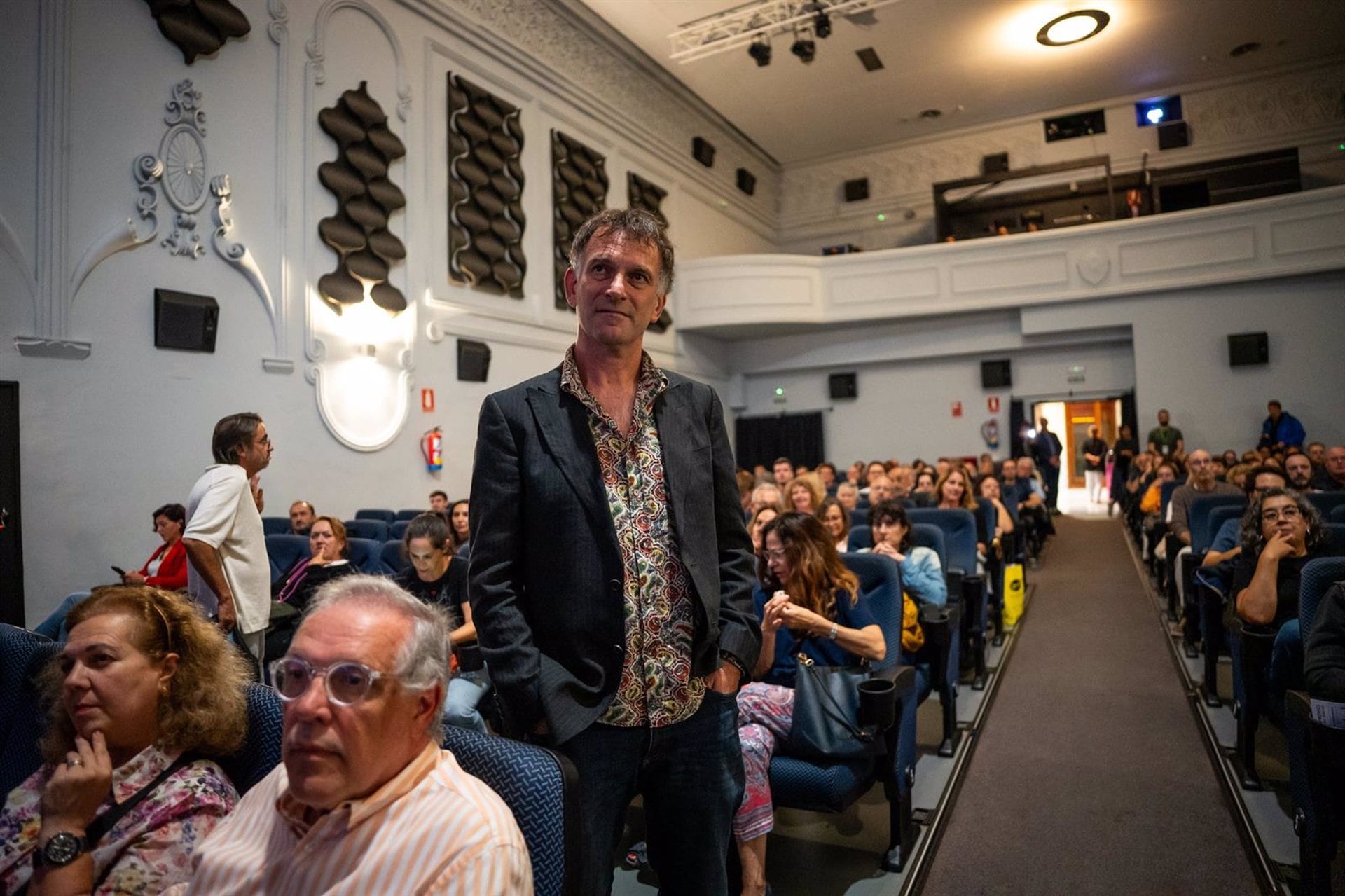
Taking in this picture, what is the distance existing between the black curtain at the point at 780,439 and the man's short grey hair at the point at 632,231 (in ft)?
33.8

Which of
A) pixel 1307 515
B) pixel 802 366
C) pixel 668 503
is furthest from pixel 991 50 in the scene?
pixel 668 503

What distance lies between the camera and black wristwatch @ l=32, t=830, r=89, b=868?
104 centimetres

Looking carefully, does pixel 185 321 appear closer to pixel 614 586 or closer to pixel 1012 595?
pixel 614 586

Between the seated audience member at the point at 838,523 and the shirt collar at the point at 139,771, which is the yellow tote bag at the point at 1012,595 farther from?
the shirt collar at the point at 139,771

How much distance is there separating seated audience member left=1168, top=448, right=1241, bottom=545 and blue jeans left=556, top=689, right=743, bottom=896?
456 centimetres

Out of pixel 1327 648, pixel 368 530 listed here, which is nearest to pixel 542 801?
pixel 1327 648

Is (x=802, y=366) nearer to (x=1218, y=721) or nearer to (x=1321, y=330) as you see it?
(x=1321, y=330)

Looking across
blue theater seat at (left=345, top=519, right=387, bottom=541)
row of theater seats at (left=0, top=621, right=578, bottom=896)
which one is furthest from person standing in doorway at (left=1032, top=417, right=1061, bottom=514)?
row of theater seats at (left=0, top=621, right=578, bottom=896)

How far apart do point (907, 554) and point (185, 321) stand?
4512 mm

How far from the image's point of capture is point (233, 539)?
262cm

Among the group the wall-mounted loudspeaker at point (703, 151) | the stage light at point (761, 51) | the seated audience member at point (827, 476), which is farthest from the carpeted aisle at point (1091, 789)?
the wall-mounted loudspeaker at point (703, 151)

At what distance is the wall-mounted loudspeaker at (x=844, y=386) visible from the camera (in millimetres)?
11258

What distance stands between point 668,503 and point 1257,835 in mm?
2181

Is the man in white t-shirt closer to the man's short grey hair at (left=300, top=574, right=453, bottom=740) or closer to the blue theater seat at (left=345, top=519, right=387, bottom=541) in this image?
the man's short grey hair at (left=300, top=574, right=453, bottom=740)
